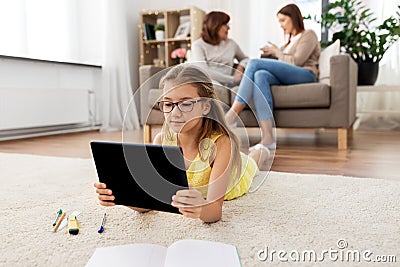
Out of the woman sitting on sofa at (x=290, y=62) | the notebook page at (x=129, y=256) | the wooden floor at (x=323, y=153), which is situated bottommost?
the wooden floor at (x=323, y=153)

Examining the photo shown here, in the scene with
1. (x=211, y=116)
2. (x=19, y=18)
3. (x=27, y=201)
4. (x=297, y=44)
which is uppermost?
(x=19, y=18)

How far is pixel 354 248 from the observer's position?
0.71 metres

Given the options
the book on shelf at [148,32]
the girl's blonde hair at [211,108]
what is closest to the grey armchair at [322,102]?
the girl's blonde hair at [211,108]

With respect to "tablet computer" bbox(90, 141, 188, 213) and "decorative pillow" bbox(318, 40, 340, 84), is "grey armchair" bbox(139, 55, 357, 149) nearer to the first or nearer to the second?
"decorative pillow" bbox(318, 40, 340, 84)

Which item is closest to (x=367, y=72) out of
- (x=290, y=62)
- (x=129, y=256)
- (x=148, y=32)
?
(x=290, y=62)

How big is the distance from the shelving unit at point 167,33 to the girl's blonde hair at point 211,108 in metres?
2.87

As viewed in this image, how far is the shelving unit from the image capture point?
365 cm

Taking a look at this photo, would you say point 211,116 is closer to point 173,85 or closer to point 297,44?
point 173,85

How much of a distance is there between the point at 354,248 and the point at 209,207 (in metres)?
0.30

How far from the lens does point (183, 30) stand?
3.71 meters

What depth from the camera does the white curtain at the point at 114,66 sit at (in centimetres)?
347

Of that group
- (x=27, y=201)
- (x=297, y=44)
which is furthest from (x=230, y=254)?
(x=297, y=44)

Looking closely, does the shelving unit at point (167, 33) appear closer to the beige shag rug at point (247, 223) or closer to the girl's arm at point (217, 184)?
the beige shag rug at point (247, 223)

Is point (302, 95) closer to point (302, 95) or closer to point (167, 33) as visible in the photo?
point (302, 95)
